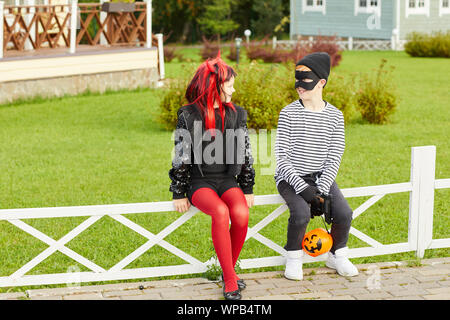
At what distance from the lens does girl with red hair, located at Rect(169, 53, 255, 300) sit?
15.6 feet

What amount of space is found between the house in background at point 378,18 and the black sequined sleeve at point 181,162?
26.6 metres

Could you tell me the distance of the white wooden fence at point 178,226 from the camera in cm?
483

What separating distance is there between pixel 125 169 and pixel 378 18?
24.0m

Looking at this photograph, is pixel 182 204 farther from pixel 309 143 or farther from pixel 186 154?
pixel 309 143

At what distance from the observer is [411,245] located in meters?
5.55

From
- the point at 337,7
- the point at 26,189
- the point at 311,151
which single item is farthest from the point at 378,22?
the point at 311,151

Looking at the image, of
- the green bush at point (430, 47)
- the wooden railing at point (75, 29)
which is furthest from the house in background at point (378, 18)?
the wooden railing at point (75, 29)

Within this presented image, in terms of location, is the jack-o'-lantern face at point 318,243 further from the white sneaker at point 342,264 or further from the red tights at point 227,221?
the red tights at point 227,221

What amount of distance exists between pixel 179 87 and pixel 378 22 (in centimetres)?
2113

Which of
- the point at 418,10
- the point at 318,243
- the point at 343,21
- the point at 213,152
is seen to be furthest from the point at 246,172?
the point at 343,21

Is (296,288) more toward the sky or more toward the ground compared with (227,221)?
more toward the ground

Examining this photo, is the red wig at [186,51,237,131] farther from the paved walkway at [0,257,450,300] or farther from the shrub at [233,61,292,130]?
the shrub at [233,61,292,130]

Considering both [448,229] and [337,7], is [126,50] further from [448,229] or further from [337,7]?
[337,7]

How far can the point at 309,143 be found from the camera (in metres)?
5.03
